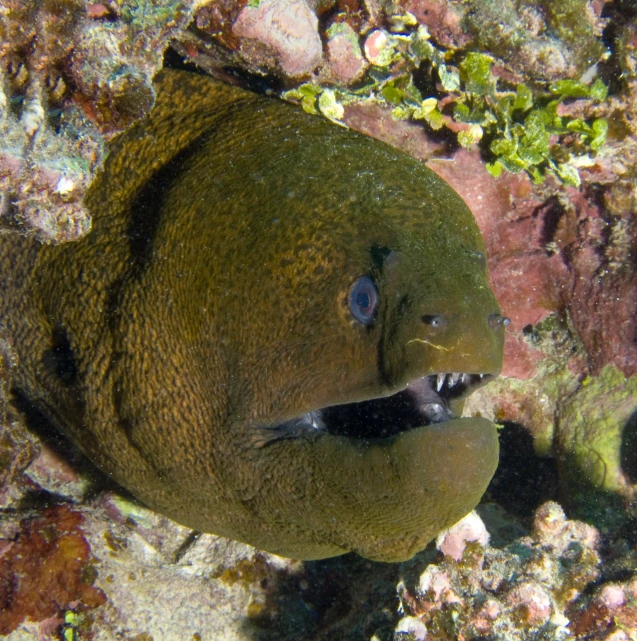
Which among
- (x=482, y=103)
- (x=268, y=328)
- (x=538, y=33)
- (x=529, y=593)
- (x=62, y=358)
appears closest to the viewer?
(x=268, y=328)

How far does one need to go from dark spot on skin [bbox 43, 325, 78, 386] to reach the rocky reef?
1.17 feet

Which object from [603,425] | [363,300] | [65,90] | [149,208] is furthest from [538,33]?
[603,425]

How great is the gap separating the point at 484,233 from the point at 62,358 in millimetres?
3139

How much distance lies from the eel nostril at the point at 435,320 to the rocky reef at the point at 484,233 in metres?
1.75

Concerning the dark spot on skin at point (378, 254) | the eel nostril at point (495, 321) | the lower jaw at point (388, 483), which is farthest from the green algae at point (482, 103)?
the lower jaw at point (388, 483)

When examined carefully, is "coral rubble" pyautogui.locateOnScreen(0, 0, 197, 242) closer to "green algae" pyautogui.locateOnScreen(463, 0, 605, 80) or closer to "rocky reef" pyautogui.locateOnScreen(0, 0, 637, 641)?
"rocky reef" pyautogui.locateOnScreen(0, 0, 637, 641)

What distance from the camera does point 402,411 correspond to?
3053mm

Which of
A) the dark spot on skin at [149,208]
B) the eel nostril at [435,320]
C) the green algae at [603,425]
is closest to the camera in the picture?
the eel nostril at [435,320]

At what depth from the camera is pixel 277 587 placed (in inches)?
174

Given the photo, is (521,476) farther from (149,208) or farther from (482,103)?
(149,208)

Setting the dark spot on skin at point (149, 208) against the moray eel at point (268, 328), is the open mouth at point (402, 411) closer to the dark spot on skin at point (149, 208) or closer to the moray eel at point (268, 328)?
the moray eel at point (268, 328)

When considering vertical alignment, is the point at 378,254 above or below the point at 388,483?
above

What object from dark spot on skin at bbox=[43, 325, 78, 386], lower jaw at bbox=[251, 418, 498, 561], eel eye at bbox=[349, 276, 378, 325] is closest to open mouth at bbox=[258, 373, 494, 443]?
lower jaw at bbox=[251, 418, 498, 561]

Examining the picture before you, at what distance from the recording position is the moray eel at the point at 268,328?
242 cm
